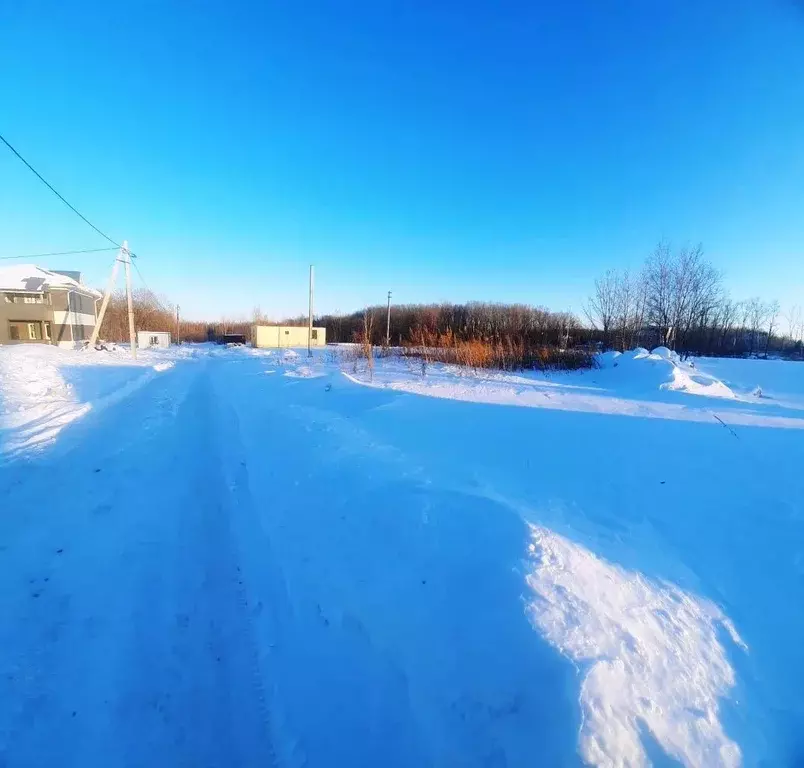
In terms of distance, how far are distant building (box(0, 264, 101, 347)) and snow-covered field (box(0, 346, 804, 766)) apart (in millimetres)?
34155

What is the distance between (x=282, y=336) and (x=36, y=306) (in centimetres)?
2222

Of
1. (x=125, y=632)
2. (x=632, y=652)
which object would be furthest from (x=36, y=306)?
(x=632, y=652)

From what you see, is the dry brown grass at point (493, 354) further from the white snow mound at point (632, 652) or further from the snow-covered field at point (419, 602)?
the white snow mound at point (632, 652)

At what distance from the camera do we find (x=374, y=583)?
3035mm

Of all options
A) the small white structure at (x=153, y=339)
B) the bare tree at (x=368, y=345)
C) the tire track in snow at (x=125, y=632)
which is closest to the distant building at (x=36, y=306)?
the small white structure at (x=153, y=339)

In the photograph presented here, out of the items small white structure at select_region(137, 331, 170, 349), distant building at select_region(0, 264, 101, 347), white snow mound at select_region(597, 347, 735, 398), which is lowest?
white snow mound at select_region(597, 347, 735, 398)

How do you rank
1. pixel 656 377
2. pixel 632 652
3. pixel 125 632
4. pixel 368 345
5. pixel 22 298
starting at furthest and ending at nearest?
1. pixel 22 298
2. pixel 368 345
3. pixel 656 377
4. pixel 125 632
5. pixel 632 652

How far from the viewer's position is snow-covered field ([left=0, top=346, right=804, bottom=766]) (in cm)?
200

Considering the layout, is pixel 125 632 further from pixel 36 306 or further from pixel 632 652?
pixel 36 306

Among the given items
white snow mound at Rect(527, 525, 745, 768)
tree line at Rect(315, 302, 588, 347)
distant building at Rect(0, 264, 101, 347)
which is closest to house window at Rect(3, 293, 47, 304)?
distant building at Rect(0, 264, 101, 347)

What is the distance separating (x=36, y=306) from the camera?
1188 inches

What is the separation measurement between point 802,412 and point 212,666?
10.8 m

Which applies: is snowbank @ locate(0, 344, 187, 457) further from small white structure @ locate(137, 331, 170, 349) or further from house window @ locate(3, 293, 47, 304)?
small white structure @ locate(137, 331, 170, 349)

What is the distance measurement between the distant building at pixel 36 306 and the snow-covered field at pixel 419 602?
112 ft
